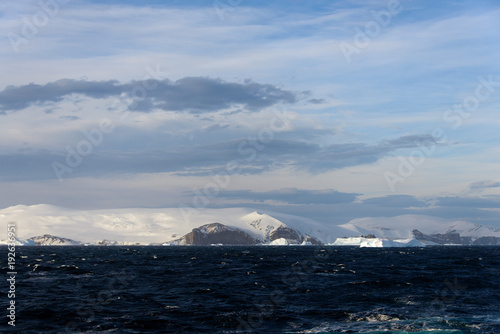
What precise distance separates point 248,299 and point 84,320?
15152 mm

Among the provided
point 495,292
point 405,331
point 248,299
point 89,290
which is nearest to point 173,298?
point 248,299

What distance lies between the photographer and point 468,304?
42.3 m

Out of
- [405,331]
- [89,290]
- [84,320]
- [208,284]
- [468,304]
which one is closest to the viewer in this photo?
[405,331]

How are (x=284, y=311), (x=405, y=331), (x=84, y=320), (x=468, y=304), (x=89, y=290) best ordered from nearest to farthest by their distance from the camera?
(x=405, y=331) → (x=84, y=320) → (x=284, y=311) → (x=468, y=304) → (x=89, y=290)

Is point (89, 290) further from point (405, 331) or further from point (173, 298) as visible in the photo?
point (405, 331)

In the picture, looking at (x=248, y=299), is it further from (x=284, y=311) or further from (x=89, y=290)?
(x=89, y=290)

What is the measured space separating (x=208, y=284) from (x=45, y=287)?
17.5m

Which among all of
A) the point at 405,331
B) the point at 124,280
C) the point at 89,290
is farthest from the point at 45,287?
the point at 405,331

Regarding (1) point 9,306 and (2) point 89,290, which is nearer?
(1) point 9,306

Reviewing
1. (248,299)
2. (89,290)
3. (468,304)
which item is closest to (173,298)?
(248,299)

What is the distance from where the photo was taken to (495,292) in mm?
50188

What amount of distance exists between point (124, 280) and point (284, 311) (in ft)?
87.3

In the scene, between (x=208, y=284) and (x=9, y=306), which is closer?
(x=9, y=306)

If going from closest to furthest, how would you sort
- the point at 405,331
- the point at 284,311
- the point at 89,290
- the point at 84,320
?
the point at 405,331 < the point at 84,320 < the point at 284,311 < the point at 89,290
